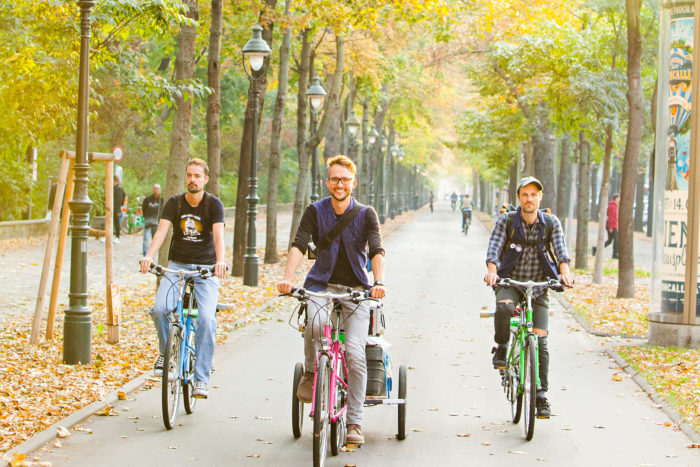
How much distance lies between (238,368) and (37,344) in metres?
2.25

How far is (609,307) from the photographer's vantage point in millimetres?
16438

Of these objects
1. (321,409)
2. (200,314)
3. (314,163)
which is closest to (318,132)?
(314,163)

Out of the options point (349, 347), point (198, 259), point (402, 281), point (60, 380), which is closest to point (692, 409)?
point (349, 347)

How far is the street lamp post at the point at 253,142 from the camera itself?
1841cm

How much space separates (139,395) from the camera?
850 cm

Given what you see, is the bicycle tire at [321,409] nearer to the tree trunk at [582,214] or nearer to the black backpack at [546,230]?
the black backpack at [546,230]

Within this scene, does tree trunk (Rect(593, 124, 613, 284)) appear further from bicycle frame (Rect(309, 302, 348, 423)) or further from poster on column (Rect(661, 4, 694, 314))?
bicycle frame (Rect(309, 302, 348, 423))

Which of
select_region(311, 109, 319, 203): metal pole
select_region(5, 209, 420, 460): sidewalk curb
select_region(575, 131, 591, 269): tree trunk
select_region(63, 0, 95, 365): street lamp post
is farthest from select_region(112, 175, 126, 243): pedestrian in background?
select_region(5, 209, 420, 460): sidewalk curb

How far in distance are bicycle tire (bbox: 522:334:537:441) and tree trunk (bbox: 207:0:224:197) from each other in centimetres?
910

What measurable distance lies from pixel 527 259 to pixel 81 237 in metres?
4.37

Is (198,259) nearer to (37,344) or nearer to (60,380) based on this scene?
(60,380)

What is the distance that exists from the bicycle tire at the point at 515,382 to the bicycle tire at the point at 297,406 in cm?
161

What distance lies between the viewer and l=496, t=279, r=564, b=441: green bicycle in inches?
280

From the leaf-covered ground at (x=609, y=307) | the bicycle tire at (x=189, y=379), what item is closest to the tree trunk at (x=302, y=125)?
the leaf-covered ground at (x=609, y=307)
